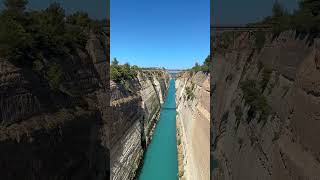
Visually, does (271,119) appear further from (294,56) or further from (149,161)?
(149,161)

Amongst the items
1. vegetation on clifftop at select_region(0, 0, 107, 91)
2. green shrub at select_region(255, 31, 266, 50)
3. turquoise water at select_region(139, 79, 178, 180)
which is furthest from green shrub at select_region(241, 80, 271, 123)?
turquoise water at select_region(139, 79, 178, 180)

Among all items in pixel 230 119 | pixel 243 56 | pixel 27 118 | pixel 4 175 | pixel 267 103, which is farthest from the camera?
pixel 243 56

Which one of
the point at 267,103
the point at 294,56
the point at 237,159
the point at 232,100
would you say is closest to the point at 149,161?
the point at 232,100

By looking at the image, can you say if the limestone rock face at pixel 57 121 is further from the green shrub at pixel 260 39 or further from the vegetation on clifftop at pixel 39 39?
the green shrub at pixel 260 39

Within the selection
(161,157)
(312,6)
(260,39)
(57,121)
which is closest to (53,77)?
(57,121)

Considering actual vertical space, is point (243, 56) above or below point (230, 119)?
above

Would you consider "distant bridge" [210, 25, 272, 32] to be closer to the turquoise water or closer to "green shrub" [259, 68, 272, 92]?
"green shrub" [259, 68, 272, 92]
